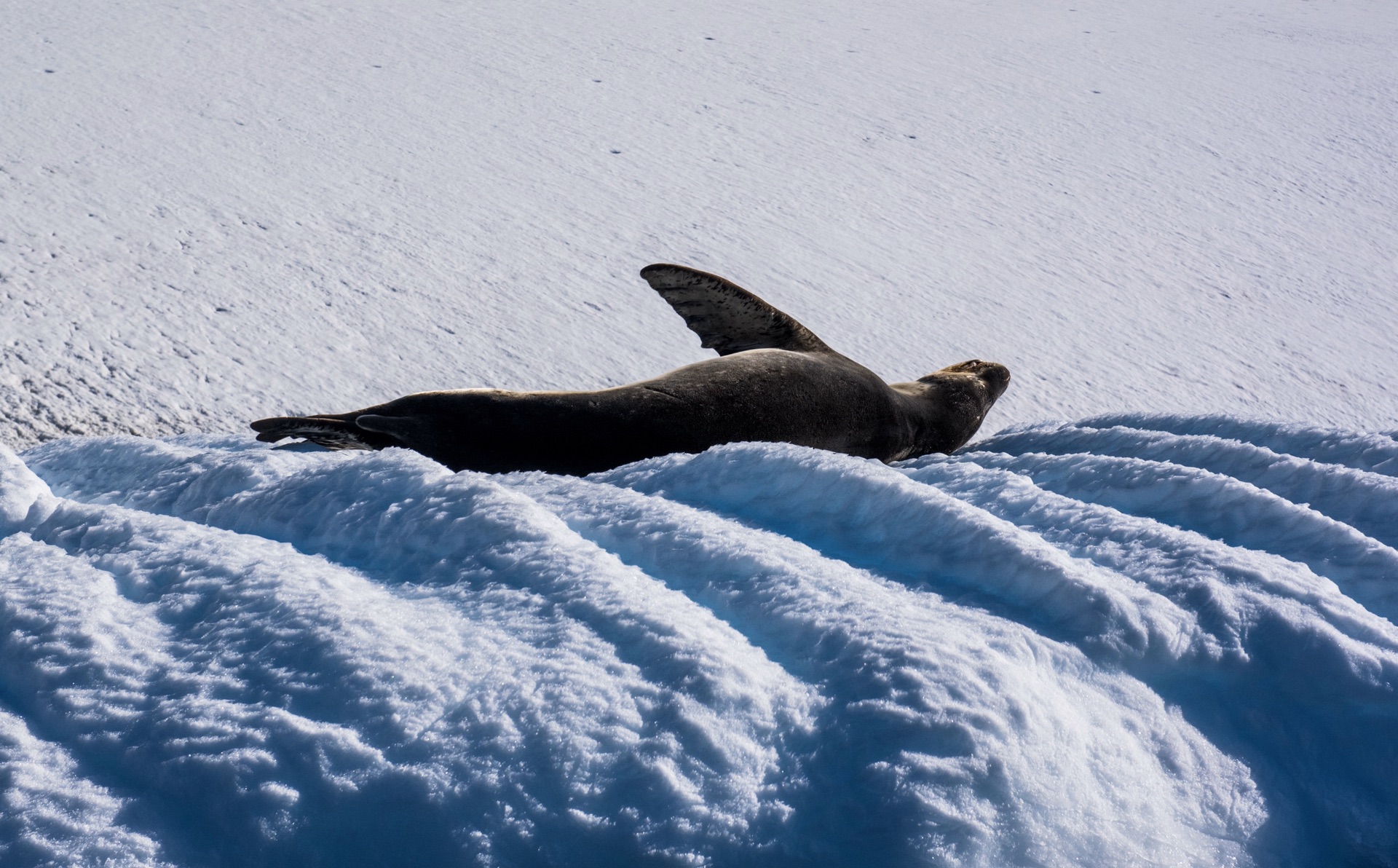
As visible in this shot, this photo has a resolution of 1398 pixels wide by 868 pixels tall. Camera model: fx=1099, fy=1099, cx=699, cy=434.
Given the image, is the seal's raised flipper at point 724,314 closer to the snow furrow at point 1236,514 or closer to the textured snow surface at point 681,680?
the snow furrow at point 1236,514

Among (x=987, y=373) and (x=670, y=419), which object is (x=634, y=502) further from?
(x=987, y=373)

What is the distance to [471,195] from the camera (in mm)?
2883

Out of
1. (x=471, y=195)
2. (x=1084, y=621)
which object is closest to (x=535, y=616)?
(x=1084, y=621)

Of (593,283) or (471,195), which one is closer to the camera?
(593,283)

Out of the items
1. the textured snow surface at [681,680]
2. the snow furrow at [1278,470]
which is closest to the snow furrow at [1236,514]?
the textured snow surface at [681,680]

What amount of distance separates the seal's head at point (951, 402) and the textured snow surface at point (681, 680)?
3.07 ft

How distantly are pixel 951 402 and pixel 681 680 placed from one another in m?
1.55

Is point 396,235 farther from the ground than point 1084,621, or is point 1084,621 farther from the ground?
point 1084,621

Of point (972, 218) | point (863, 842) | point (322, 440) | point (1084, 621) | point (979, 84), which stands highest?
point (979, 84)

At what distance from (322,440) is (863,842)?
1152 millimetres

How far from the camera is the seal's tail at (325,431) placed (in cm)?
158

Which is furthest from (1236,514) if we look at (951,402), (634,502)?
(951,402)

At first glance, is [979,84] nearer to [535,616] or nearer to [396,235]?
[396,235]

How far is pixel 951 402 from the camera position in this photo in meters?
2.21
